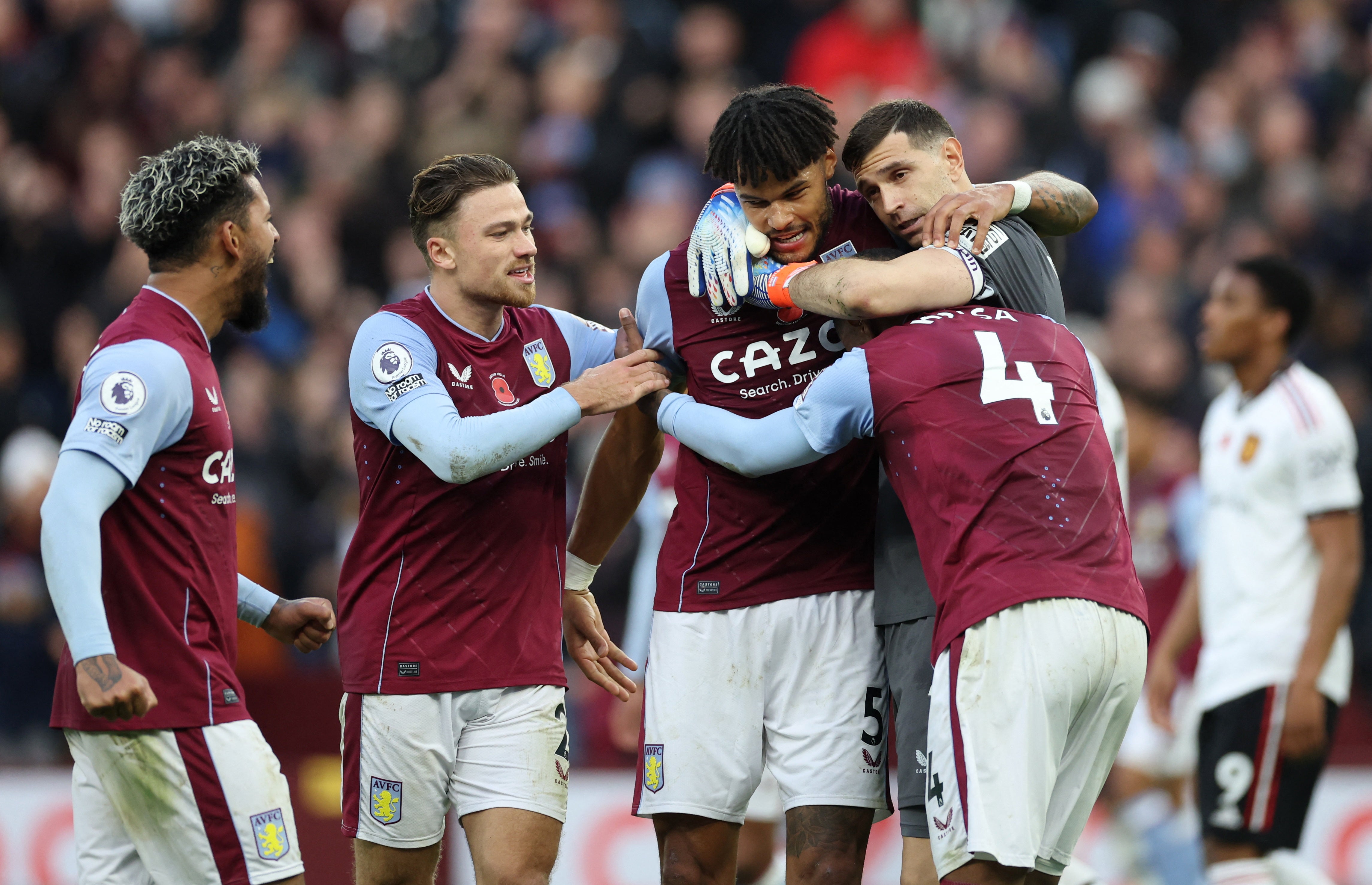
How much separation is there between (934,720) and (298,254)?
893 cm

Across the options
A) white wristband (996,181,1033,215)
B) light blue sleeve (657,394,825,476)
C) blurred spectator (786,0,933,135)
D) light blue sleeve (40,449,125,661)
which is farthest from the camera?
blurred spectator (786,0,933,135)

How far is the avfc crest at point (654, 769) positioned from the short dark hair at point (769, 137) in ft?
6.11

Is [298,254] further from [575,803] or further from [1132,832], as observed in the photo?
[1132,832]

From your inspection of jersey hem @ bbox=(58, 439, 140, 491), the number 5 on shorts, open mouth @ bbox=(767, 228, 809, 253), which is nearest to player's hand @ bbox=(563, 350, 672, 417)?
open mouth @ bbox=(767, 228, 809, 253)

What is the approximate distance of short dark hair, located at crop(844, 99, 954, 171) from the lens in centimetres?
502

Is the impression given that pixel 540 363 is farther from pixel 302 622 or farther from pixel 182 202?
pixel 182 202

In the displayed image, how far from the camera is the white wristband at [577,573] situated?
18.5 feet

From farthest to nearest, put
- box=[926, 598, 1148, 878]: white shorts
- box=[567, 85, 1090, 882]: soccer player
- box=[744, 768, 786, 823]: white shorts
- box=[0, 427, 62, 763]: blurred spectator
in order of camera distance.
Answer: box=[0, 427, 62, 763]: blurred spectator → box=[744, 768, 786, 823]: white shorts → box=[567, 85, 1090, 882]: soccer player → box=[926, 598, 1148, 878]: white shorts

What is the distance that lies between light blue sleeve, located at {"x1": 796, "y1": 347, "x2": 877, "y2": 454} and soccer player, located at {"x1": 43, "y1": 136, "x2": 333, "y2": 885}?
1.81 m

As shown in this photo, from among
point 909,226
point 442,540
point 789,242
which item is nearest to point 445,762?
point 442,540

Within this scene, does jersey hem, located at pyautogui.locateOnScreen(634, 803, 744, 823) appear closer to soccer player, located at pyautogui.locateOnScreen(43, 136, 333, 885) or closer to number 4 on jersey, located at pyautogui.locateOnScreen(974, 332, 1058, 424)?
soccer player, located at pyautogui.locateOnScreen(43, 136, 333, 885)

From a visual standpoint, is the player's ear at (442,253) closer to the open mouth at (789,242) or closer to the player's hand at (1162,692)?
the open mouth at (789,242)

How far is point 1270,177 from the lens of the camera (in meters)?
12.2

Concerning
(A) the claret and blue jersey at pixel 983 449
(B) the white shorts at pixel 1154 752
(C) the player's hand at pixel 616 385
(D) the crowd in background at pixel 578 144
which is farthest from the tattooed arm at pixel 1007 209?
(D) the crowd in background at pixel 578 144
